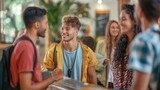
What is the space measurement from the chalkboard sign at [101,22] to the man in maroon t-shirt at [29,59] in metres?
7.38

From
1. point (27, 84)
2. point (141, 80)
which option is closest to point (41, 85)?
point (27, 84)

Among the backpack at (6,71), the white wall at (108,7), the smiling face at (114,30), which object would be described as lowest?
the backpack at (6,71)

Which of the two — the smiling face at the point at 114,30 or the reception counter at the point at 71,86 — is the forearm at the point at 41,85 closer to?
the reception counter at the point at 71,86

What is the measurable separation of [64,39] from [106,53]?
130cm

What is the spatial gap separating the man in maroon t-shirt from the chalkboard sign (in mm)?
7384

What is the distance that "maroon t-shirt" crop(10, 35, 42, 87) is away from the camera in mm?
2416

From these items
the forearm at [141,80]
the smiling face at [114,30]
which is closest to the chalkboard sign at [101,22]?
the smiling face at [114,30]

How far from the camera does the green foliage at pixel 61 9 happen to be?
9727 mm

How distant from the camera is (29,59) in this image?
2.42m

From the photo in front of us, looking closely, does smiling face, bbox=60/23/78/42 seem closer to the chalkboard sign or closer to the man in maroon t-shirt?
the man in maroon t-shirt

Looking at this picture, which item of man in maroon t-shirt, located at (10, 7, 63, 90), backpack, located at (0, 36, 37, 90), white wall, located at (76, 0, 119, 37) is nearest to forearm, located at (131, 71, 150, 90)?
man in maroon t-shirt, located at (10, 7, 63, 90)

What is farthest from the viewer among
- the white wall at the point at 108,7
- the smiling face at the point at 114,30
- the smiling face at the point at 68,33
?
the white wall at the point at 108,7

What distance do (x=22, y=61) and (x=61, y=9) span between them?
751cm

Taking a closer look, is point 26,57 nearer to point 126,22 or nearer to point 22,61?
point 22,61
